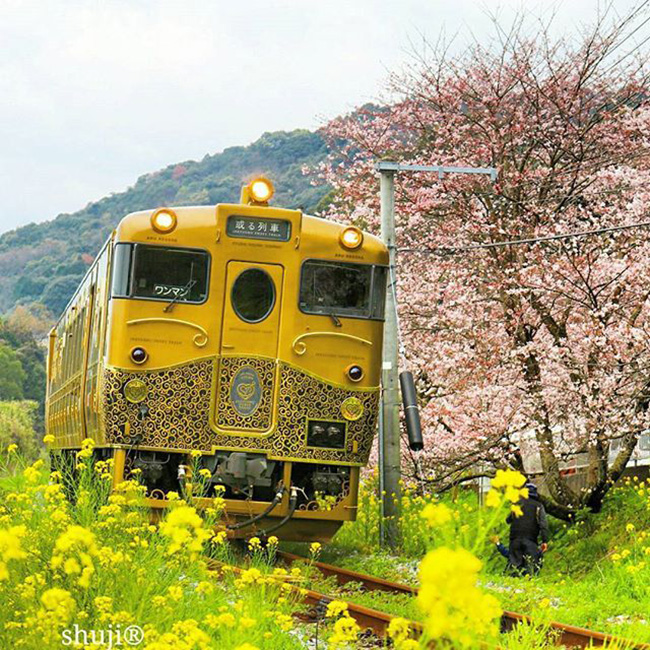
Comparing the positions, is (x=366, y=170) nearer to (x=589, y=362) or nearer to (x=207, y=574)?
(x=589, y=362)

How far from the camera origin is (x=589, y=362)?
13781mm

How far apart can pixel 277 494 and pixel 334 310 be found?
6.18 feet

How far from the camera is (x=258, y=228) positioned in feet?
36.6

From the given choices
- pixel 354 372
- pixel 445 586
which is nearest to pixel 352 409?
pixel 354 372

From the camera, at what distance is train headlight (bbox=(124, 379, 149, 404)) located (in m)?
10.6

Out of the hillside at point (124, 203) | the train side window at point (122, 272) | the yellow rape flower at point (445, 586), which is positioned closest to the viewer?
the yellow rape flower at point (445, 586)

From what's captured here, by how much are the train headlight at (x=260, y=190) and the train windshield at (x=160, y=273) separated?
0.81 metres

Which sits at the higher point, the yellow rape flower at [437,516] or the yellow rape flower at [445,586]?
the yellow rape flower at [437,516]

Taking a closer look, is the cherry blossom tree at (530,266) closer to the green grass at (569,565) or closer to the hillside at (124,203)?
the green grass at (569,565)

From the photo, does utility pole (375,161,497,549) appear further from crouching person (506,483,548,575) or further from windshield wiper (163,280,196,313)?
windshield wiper (163,280,196,313)

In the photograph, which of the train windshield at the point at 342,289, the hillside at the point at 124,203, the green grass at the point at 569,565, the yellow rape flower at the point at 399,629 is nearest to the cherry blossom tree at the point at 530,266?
the green grass at the point at 569,565

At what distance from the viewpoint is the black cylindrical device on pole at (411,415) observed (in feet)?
35.3

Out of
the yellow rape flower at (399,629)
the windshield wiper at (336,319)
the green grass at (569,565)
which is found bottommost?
the green grass at (569,565)

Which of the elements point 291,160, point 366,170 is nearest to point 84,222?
point 291,160
